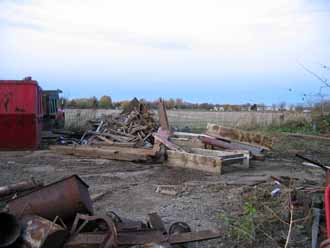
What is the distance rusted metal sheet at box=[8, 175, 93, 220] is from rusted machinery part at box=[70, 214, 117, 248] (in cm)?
27

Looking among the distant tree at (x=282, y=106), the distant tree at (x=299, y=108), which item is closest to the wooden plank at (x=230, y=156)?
the distant tree at (x=299, y=108)

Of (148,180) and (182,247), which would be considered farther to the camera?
(148,180)

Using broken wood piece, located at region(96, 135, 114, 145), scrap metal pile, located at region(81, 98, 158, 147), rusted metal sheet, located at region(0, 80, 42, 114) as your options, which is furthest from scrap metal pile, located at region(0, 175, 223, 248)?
rusted metal sheet, located at region(0, 80, 42, 114)

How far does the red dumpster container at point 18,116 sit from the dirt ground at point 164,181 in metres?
0.85

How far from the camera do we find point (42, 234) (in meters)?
4.01

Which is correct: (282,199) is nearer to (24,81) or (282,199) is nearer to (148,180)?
(148,180)

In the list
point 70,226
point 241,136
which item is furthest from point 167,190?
point 241,136

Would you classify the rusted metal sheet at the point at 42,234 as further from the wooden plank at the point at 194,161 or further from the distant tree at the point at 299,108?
the distant tree at the point at 299,108

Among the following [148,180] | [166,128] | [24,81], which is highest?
[24,81]

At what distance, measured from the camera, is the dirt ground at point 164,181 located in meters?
6.33

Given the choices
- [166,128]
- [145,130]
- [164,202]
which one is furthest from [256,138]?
[164,202]

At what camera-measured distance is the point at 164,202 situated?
7.05 m

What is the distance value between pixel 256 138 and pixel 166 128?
104 inches

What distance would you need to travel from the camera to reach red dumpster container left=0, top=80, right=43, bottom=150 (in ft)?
47.5
